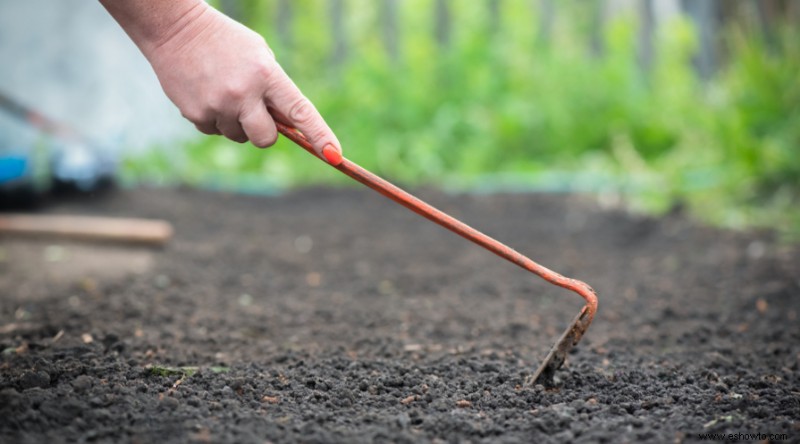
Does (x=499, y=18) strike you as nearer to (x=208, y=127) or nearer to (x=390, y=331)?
(x=390, y=331)

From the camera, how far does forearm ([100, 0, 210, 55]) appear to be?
6.02 ft

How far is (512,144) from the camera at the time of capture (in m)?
6.32

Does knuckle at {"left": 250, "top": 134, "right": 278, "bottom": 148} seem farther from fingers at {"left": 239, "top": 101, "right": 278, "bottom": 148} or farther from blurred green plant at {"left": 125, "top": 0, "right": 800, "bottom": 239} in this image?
blurred green plant at {"left": 125, "top": 0, "right": 800, "bottom": 239}

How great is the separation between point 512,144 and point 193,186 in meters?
2.48

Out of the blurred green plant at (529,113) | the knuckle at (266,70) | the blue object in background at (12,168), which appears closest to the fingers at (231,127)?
the knuckle at (266,70)

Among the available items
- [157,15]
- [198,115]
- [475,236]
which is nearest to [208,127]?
[198,115]

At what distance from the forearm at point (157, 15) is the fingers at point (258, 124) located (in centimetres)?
24

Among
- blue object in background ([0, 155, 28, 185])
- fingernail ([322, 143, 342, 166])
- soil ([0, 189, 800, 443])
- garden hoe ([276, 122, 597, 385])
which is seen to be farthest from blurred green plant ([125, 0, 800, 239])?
fingernail ([322, 143, 342, 166])

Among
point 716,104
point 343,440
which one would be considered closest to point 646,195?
point 716,104

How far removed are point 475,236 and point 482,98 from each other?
4893mm

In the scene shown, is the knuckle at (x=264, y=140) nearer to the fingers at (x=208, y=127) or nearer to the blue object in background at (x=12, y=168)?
the fingers at (x=208, y=127)

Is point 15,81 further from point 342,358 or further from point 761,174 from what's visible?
point 761,174

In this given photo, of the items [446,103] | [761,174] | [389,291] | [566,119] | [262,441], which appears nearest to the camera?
[262,441]

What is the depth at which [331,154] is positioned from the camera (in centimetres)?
184
